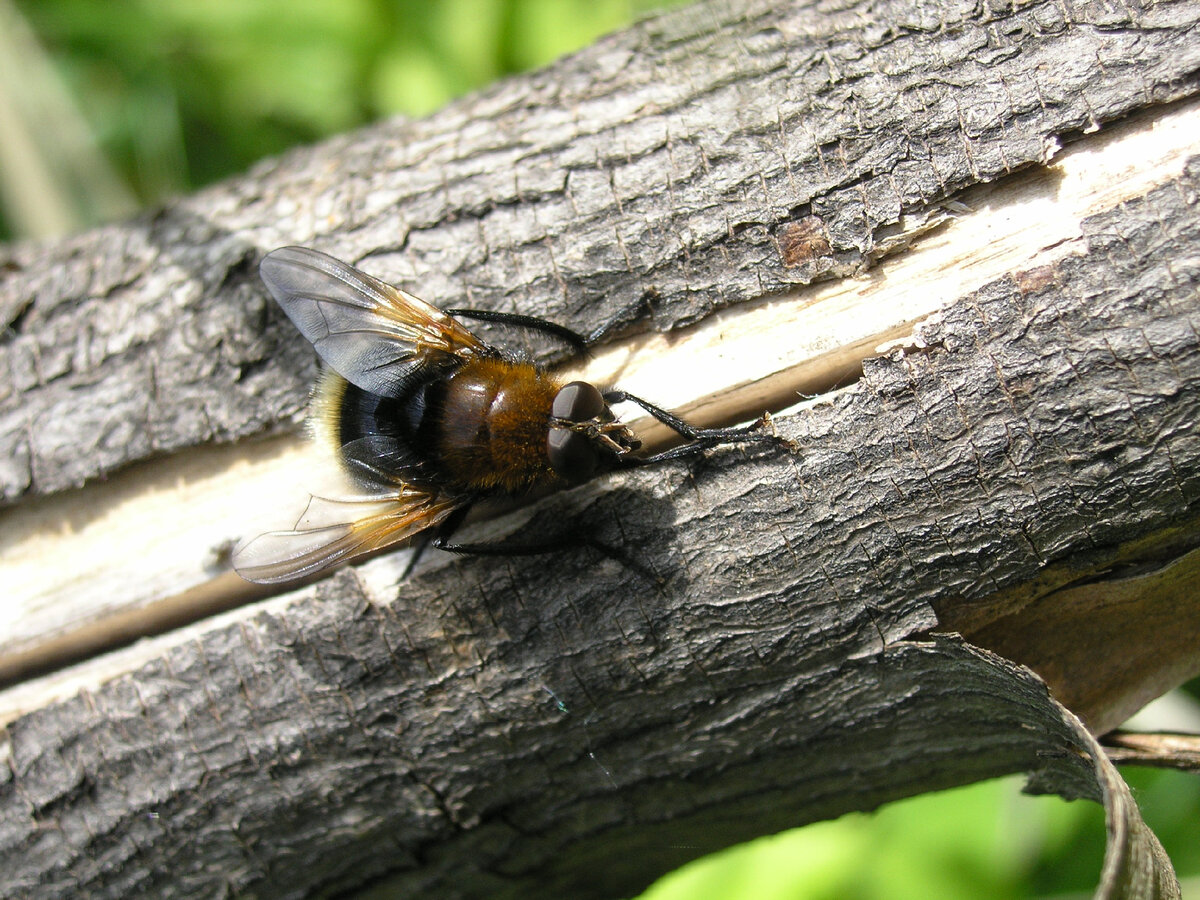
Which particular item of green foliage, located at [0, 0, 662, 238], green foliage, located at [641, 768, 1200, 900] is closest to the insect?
green foliage, located at [641, 768, 1200, 900]

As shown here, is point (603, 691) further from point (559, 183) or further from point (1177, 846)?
point (1177, 846)

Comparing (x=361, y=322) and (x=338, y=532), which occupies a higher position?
(x=361, y=322)

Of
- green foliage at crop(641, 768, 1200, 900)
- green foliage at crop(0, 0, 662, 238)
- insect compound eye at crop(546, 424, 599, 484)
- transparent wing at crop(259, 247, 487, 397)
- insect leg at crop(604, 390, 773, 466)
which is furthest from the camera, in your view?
green foliage at crop(0, 0, 662, 238)

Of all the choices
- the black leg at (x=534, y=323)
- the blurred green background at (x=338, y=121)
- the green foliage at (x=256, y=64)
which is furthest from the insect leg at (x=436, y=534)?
the green foliage at (x=256, y=64)

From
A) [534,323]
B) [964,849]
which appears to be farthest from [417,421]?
[964,849]

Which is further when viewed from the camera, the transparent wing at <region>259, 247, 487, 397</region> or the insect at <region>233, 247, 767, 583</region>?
the transparent wing at <region>259, 247, 487, 397</region>

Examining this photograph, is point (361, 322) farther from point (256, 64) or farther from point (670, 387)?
point (256, 64)

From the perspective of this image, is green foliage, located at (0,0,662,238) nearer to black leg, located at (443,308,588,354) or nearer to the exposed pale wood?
black leg, located at (443,308,588,354)
